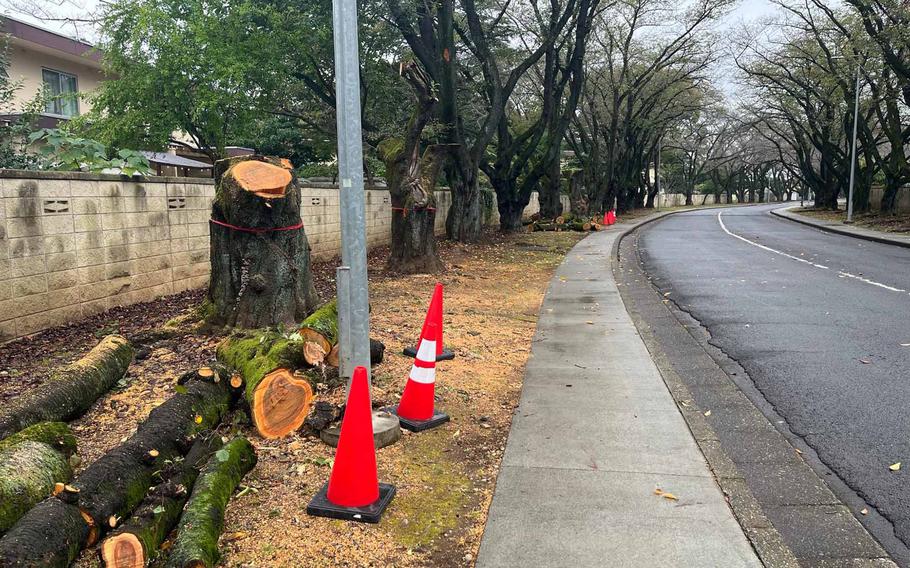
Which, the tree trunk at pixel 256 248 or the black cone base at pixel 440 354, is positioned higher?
the tree trunk at pixel 256 248

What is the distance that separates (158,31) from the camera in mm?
→ 14211

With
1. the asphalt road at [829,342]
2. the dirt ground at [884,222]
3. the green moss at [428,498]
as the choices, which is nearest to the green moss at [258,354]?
the green moss at [428,498]

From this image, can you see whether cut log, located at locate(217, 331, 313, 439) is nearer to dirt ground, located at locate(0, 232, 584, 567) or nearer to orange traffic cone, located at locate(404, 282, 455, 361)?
dirt ground, located at locate(0, 232, 584, 567)

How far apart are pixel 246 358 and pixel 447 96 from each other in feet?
38.0

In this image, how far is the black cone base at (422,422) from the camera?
178 inches

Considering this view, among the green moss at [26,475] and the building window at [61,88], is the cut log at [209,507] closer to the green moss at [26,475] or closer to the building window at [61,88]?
the green moss at [26,475]

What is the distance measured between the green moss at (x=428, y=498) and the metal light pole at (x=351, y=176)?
96cm

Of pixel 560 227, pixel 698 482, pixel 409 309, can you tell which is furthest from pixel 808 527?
pixel 560 227

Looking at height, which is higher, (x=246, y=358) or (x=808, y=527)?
(x=246, y=358)

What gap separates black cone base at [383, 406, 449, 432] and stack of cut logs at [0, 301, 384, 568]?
66 centimetres

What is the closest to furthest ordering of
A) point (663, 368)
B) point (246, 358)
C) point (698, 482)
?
point (698, 482) < point (246, 358) < point (663, 368)

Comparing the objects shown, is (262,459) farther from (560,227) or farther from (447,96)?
(560,227)

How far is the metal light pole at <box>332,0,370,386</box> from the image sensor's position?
4.41 m

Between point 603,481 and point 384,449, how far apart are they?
1392 mm
